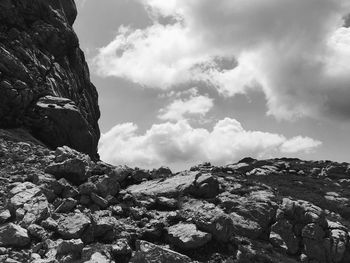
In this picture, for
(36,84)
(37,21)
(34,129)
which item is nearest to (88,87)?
(37,21)

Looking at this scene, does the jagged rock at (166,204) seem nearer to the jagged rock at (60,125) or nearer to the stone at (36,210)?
the stone at (36,210)

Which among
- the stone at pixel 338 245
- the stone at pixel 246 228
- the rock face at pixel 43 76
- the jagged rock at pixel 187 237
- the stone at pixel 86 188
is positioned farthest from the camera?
the rock face at pixel 43 76

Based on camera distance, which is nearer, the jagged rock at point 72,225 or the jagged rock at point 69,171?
the jagged rock at point 72,225

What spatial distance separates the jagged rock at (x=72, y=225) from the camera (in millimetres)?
17594

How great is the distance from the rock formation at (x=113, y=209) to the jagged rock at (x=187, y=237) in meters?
0.05

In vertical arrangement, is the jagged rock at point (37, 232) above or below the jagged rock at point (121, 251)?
above

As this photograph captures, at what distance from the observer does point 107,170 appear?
2794 centimetres

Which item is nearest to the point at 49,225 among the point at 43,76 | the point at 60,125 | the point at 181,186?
the point at 181,186

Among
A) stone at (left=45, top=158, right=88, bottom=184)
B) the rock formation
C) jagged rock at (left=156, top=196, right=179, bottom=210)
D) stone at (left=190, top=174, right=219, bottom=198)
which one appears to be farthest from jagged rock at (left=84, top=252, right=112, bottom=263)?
stone at (left=190, top=174, right=219, bottom=198)

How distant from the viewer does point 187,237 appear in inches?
796

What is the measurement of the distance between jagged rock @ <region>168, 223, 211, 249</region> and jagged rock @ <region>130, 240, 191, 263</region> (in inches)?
64.0

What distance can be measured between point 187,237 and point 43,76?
36678 mm

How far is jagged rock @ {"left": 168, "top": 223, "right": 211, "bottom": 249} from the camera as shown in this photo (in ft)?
65.6

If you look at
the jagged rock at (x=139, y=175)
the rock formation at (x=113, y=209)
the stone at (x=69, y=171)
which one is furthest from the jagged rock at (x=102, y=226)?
the jagged rock at (x=139, y=175)
